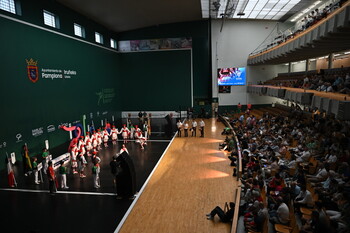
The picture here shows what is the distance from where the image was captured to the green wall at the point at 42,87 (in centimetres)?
1174

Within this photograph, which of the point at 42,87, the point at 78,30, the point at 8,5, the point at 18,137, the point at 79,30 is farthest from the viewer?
the point at 79,30

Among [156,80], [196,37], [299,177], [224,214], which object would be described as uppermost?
[196,37]

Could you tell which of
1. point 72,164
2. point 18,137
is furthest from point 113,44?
point 72,164

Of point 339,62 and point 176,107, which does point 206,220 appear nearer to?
point 339,62

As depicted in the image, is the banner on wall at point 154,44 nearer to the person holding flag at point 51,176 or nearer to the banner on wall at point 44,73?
the banner on wall at point 44,73

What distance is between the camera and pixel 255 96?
25.7 meters

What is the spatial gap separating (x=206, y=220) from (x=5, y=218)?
5950mm

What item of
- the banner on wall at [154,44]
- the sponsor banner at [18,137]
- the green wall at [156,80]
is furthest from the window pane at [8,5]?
the green wall at [156,80]

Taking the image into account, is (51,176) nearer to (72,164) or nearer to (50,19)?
(72,164)

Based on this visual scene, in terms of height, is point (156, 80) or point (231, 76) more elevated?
point (231, 76)

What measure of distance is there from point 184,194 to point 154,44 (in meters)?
19.3

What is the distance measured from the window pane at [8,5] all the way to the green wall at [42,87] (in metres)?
0.60

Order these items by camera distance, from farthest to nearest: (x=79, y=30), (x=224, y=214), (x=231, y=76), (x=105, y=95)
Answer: (x=231, y=76) < (x=105, y=95) < (x=79, y=30) < (x=224, y=214)

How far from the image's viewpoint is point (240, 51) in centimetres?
2530
